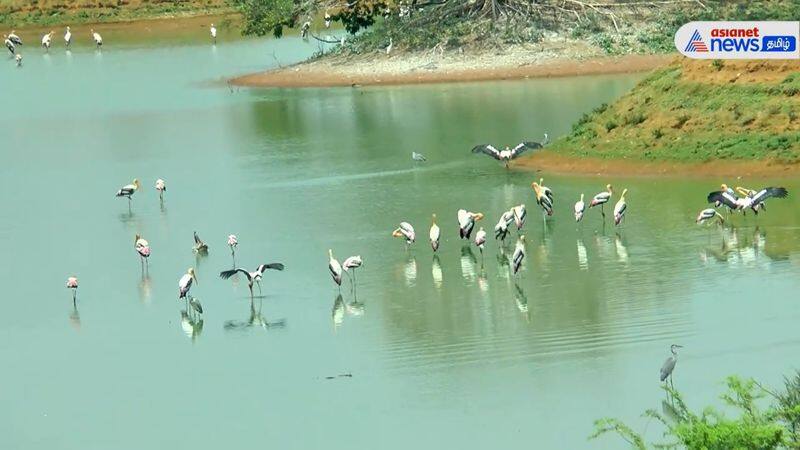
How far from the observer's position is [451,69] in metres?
59.2

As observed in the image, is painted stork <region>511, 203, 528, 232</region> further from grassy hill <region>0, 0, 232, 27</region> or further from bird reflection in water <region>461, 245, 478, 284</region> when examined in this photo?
grassy hill <region>0, 0, 232, 27</region>

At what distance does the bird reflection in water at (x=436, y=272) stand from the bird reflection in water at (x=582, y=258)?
2260 mm

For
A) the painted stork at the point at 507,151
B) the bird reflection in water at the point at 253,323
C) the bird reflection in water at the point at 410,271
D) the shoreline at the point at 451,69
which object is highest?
the shoreline at the point at 451,69

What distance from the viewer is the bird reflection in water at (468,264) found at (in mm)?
29281

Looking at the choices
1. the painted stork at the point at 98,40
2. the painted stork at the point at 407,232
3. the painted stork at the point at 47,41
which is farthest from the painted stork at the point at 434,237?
the painted stork at the point at 47,41

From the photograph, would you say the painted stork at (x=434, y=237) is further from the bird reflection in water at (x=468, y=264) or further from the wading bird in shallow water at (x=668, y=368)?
the wading bird in shallow water at (x=668, y=368)

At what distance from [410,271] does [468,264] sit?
1.06 meters

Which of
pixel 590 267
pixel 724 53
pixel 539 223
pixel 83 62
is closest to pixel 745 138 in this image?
pixel 724 53

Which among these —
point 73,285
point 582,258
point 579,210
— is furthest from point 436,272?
point 73,285

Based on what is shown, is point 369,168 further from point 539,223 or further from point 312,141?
point 539,223

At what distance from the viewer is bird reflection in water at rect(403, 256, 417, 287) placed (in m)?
29.2

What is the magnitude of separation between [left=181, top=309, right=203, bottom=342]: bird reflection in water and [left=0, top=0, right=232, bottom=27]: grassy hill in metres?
61.1

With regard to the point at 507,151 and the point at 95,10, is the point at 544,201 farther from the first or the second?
the point at 95,10

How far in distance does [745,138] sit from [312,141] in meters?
13.4
